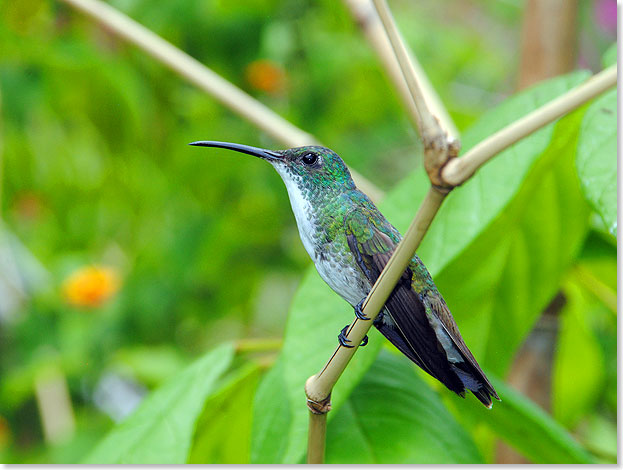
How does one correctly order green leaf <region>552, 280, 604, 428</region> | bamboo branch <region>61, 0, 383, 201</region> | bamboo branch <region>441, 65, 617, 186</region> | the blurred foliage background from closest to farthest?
bamboo branch <region>441, 65, 617, 186</region> < bamboo branch <region>61, 0, 383, 201</region> < green leaf <region>552, 280, 604, 428</region> < the blurred foliage background

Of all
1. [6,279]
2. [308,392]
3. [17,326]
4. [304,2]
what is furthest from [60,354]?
[308,392]

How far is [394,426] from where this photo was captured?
0.50 meters

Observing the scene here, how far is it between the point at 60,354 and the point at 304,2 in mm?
A: 841

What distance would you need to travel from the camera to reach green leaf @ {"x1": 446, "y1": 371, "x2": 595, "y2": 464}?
0.50 metres

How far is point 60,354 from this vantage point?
1.36 m

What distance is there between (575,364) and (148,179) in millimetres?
896

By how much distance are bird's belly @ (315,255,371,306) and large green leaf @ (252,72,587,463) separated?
6cm

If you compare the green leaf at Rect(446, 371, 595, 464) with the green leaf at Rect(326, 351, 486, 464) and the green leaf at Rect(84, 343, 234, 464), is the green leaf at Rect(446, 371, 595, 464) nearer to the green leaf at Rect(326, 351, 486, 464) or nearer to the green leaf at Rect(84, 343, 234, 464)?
the green leaf at Rect(326, 351, 486, 464)

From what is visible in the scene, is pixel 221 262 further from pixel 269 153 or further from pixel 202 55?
pixel 269 153

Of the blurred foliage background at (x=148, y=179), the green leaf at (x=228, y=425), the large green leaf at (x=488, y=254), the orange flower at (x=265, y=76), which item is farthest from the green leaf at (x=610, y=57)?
the orange flower at (x=265, y=76)

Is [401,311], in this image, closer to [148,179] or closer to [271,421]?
[271,421]

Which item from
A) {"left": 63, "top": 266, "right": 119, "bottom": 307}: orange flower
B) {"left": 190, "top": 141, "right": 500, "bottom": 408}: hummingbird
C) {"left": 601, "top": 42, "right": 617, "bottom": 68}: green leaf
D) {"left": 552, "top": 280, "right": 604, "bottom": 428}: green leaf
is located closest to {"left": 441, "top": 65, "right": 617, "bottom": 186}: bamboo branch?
{"left": 190, "top": 141, "right": 500, "bottom": 408}: hummingbird

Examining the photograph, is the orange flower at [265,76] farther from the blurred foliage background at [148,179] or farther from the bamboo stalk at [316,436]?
the bamboo stalk at [316,436]

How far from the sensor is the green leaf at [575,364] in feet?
2.35
